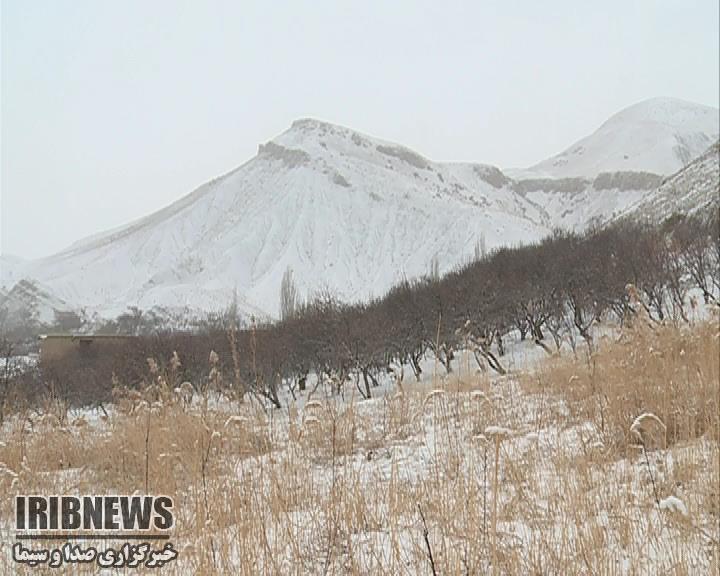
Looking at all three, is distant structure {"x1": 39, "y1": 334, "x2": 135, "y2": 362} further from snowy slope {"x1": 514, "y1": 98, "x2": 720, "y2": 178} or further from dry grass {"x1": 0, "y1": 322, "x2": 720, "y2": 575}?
snowy slope {"x1": 514, "y1": 98, "x2": 720, "y2": 178}

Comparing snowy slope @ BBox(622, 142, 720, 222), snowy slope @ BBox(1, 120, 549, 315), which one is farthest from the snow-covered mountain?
snowy slope @ BBox(622, 142, 720, 222)

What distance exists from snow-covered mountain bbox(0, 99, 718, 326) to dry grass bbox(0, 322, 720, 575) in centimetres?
6766

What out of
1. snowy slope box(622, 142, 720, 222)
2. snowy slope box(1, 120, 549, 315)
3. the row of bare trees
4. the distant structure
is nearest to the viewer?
the distant structure

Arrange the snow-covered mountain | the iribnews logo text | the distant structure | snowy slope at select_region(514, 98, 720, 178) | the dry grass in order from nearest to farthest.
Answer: the dry grass
the iribnews logo text
the distant structure
the snow-covered mountain
snowy slope at select_region(514, 98, 720, 178)

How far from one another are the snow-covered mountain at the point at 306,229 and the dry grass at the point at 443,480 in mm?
67655

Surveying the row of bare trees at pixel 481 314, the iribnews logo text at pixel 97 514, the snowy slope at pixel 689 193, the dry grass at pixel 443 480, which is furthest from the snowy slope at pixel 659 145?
the iribnews logo text at pixel 97 514

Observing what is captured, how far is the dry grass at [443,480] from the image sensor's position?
7.41 feet

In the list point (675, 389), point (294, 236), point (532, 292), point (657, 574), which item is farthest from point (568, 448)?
point (294, 236)

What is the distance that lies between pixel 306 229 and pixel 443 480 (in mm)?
105086

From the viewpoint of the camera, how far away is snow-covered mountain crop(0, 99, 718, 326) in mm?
91562

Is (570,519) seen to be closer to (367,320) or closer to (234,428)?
(234,428)

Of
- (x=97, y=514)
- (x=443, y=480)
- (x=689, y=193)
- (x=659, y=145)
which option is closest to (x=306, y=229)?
(x=689, y=193)

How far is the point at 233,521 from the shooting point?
270 centimetres

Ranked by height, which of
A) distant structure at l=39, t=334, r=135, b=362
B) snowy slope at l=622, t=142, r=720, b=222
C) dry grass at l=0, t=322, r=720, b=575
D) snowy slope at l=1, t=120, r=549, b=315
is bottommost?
dry grass at l=0, t=322, r=720, b=575
